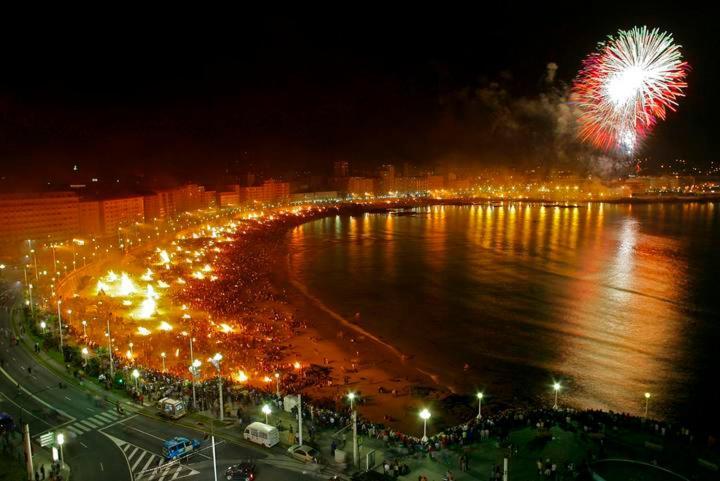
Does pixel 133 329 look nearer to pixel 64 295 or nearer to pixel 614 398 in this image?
pixel 64 295

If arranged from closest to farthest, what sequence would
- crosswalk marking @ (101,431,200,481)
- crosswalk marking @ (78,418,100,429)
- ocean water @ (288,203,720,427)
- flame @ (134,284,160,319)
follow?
crosswalk marking @ (101,431,200,481)
crosswalk marking @ (78,418,100,429)
ocean water @ (288,203,720,427)
flame @ (134,284,160,319)

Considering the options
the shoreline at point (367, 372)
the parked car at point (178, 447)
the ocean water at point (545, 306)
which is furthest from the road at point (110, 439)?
the ocean water at point (545, 306)

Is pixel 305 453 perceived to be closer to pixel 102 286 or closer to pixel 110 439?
pixel 110 439

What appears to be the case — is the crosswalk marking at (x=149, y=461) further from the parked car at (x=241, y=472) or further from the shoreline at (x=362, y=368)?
the shoreline at (x=362, y=368)

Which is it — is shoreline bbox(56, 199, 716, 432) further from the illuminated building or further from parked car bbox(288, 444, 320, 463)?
the illuminated building

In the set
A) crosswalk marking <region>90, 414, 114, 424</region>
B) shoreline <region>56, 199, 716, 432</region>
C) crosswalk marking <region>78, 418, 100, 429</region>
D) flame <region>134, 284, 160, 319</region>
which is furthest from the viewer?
flame <region>134, 284, 160, 319</region>

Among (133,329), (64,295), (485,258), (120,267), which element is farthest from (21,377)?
(485,258)

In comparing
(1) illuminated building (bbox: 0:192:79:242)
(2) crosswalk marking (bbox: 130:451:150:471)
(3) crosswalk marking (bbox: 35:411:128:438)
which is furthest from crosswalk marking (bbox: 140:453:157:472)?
(1) illuminated building (bbox: 0:192:79:242)
